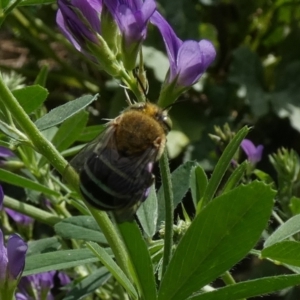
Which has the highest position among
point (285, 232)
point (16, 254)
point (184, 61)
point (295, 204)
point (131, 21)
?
point (131, 21)

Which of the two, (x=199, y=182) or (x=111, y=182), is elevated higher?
(x=111, y=182)

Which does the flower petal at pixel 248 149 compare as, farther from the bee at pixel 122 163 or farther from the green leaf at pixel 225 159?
the bee at pixel 122 163

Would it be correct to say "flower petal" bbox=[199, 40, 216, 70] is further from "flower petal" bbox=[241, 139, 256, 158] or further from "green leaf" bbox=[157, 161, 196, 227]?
"flower petal" bbox=[241, 139, 256, 158]

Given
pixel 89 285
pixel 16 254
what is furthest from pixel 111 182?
pixel 89 285

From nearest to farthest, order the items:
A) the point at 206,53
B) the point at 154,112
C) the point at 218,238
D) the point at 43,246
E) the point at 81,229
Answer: the point at 218,238
the point at 154,112
the point at 206,53
the point at 81,229
the point at 43,246

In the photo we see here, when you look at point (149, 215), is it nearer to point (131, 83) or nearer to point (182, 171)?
point (182, 171)

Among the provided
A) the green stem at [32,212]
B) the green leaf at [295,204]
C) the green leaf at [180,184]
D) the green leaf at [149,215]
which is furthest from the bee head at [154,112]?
the green stem at [32,212]

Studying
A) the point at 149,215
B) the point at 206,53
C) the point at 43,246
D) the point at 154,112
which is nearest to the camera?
the point at 154,112

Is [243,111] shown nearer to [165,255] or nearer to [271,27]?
[271,27]

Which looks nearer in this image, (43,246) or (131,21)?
(131,21)
